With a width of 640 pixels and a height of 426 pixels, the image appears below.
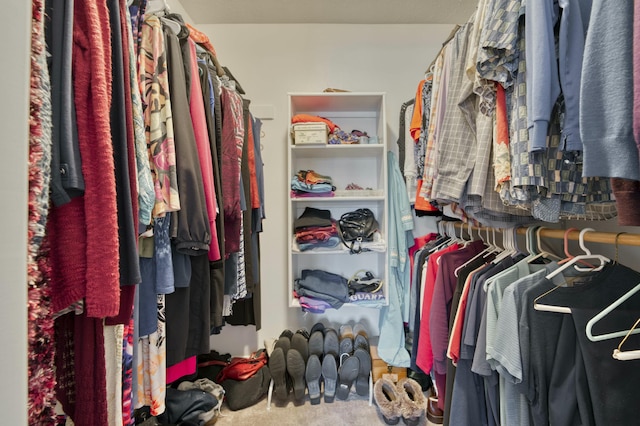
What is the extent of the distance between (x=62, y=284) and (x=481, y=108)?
111 centimetres

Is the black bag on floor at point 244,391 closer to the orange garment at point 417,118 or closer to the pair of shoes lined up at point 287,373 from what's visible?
the pair of shoes lined up at point 287,373

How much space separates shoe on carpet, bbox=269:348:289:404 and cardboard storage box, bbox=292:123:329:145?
1.23m

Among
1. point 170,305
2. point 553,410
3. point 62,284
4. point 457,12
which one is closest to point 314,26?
point 457,12

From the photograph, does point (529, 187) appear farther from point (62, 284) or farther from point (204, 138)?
point (62, 284)

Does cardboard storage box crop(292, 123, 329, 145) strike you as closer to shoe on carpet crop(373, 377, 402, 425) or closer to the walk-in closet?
the walk-in closet

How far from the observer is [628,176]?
0.48m

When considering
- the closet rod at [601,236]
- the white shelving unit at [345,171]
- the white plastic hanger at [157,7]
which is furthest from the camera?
the white shelving unit at [345,171]

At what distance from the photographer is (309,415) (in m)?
1.58

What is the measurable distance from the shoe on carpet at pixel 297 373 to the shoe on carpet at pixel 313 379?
0.11 feet

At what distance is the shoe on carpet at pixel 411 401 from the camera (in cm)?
148

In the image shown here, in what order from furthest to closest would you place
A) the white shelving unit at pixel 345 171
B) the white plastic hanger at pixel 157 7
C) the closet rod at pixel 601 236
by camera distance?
the white shelving unit at pixel 345 171, the white plastic hanger at pixel 157 7, the closet rod at pixel 601 236

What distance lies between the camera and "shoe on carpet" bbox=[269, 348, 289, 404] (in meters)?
1.66

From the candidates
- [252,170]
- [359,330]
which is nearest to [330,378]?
[359,330]

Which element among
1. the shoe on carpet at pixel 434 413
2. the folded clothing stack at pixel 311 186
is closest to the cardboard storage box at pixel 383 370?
the shoe on carpet at pixel 434 413
